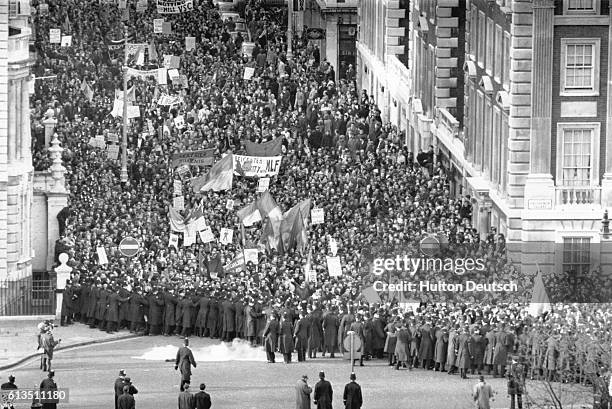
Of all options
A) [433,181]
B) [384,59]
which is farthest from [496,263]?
[384,59]

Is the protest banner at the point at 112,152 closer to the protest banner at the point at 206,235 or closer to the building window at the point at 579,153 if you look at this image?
the protest banner at the point at 206,235

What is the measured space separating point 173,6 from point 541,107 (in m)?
54.0

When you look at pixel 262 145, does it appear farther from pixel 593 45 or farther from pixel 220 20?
pixel 220 20

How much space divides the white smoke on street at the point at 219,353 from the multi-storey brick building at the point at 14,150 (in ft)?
33.8

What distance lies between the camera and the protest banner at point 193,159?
434ft

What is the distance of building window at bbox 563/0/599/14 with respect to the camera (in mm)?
117000

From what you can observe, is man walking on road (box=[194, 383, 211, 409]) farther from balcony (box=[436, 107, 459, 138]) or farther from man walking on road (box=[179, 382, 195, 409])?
balcony (box=[436, 107, 459, 138])

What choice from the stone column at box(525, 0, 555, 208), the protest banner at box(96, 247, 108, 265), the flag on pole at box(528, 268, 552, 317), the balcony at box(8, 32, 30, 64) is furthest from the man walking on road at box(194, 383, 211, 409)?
the balcony at box(8, 32, 30, 64)

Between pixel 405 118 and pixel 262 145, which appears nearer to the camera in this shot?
pixel 262 145

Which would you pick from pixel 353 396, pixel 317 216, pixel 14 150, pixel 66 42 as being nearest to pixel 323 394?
pixel 353 396

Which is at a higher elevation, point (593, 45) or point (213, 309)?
point (593, 45)

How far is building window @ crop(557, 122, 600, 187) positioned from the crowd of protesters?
3067 mm

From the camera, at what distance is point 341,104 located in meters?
146

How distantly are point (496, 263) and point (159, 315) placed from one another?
1033 cm
